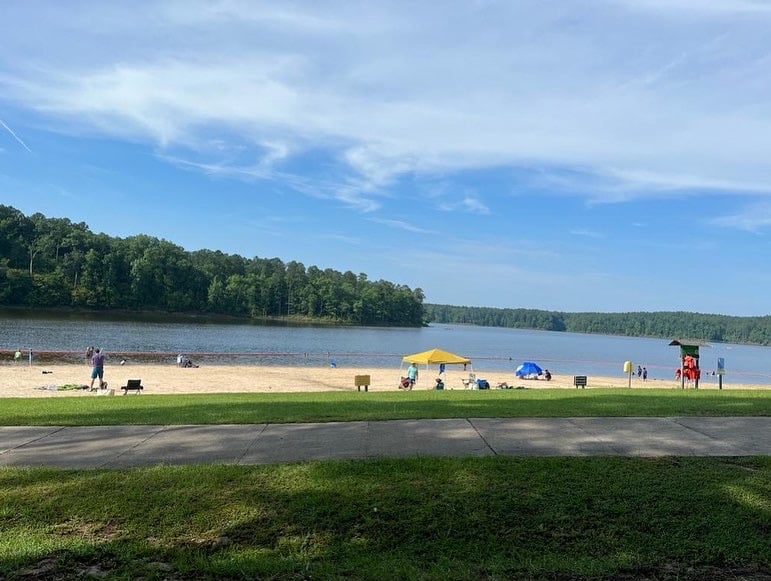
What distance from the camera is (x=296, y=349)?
69562 mm

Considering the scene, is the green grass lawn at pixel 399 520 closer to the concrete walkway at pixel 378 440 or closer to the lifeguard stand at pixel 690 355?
the concrete walkway at pixel 378 440

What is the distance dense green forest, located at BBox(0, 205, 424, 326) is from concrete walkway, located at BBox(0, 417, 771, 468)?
117m

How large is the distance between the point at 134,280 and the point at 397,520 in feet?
435

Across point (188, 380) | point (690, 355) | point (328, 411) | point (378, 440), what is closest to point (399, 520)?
point (378, 440)

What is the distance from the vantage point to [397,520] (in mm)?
4723

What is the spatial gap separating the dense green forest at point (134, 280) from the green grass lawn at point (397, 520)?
394 ft

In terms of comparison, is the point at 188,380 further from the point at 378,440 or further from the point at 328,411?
the point at 378,440

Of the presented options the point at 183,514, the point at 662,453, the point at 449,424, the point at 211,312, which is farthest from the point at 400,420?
the point at 211,312

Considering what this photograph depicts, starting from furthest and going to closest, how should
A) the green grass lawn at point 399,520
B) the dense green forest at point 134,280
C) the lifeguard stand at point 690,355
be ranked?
the dense green forest at point 134,280, the lifeguard stand at point 690,355, the green grass lawn at point 399,520

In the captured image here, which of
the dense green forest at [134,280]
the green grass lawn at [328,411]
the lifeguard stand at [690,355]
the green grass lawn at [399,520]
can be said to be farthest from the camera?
the dense green forest at [134,280]

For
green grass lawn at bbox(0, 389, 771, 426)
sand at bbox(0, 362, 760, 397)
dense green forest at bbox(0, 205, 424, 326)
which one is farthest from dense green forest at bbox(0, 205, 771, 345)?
green grass lawn at bbox(0, 389, 771, 426)

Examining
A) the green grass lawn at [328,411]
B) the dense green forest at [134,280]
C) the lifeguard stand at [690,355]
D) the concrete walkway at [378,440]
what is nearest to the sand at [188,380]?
the lifeguard stand at [690,355]

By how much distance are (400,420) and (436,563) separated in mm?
4401

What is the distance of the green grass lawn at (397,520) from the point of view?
4.08 metres
